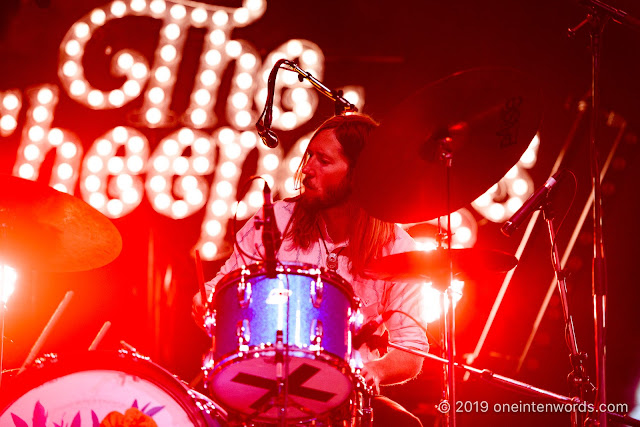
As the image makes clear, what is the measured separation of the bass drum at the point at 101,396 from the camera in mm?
2479

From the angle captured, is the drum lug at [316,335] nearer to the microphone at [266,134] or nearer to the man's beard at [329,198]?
the microphone at [266,134]

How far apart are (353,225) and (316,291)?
104 cm

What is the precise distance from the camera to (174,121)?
4480mm

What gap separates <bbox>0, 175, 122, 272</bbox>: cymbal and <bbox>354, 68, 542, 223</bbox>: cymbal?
1.08m

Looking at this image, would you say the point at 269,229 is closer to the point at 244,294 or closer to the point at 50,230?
the point at 244,294

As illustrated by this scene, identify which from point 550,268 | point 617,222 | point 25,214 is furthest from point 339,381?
point 617,222

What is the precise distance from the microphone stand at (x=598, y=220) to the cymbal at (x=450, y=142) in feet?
0.81

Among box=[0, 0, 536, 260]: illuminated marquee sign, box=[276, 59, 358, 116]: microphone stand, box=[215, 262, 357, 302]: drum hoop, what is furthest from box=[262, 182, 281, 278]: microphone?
box=[0, 0, 536, 260]: illuminated marquee sign

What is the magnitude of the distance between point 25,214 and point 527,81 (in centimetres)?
194

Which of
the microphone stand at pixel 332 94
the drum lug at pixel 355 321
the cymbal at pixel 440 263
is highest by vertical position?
the microphone stand at pixel 332 94

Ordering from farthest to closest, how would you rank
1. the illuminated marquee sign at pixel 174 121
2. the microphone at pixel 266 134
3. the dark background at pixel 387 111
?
the illuminated marquee sign at pixel 174 121
the dark background at pixel 387 111
the microphone at pixel 266 134

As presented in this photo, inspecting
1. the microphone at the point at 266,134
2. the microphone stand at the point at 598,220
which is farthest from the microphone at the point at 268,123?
the microphone stand at the point at 598,220

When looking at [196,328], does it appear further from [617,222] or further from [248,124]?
[617,222]

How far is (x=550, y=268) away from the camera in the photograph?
4.30 m
